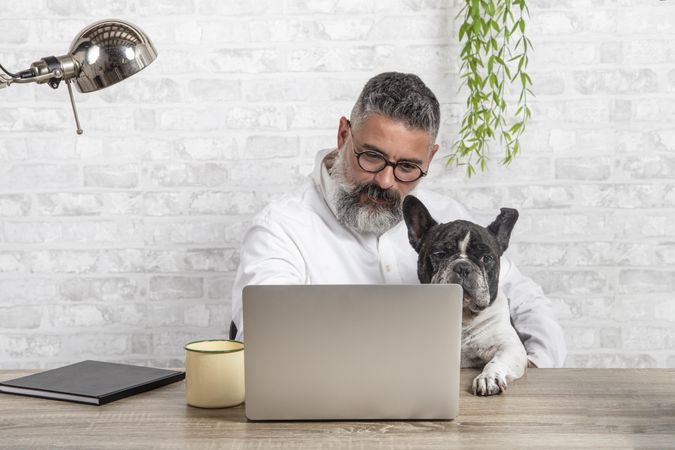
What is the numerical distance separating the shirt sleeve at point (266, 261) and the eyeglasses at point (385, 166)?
0.31 metres

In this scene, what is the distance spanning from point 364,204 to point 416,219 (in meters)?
0.36

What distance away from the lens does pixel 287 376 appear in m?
1.20

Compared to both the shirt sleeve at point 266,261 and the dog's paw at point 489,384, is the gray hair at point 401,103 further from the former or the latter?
the dog's paw at point 489,384

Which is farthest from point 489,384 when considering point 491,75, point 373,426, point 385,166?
point 491,75

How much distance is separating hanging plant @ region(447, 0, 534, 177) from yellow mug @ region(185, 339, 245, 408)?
4.49 ft

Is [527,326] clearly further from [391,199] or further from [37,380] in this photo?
[37,380]

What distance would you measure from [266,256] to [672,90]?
1.49 m

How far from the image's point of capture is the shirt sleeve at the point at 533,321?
1952mm

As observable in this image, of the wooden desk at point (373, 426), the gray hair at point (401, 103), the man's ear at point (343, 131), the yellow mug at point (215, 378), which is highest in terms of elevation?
the gray hair at point (401, 103)

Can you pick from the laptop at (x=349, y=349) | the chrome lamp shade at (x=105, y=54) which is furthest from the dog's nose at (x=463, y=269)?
the chrome lamp shade at (x=105, y=54)

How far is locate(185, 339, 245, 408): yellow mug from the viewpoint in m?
1.30

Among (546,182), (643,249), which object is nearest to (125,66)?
(546,182)

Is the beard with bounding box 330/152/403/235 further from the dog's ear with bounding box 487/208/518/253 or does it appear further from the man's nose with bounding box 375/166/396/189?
the dog's ear with bounding box 487/208/518/253

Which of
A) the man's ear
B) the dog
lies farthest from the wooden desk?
the man's ear
